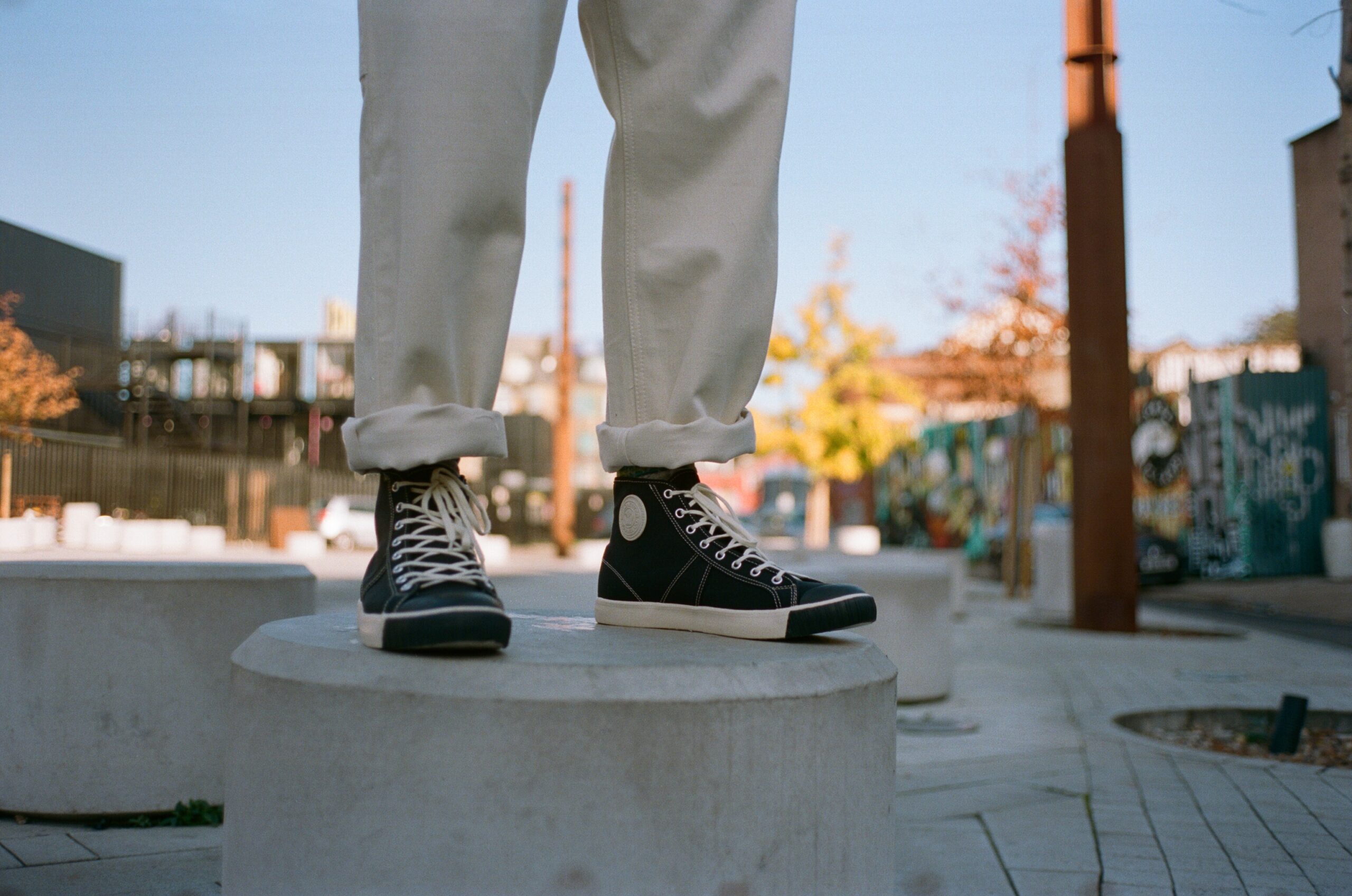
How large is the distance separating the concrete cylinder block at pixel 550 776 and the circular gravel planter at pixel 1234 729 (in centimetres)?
311

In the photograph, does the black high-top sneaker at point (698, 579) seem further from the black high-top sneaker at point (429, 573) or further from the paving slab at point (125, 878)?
the paving slab at point (125, 878)

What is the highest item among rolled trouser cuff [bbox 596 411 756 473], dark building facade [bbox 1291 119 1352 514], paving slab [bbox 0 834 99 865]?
dark building facade [bbox 1291 119 1352 514]

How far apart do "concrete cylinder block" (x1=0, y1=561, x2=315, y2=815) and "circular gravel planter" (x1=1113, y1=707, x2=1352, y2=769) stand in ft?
10.5

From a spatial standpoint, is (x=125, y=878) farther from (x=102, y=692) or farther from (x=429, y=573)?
(x=429, y=573)

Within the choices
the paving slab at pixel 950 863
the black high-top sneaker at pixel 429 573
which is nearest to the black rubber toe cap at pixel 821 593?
the black high-top sneaker at pixel 429 573

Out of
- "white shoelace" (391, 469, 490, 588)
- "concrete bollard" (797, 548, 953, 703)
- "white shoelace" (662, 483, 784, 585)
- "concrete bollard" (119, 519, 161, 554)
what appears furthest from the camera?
"concrete bollard" (119, 519, 161, 554)

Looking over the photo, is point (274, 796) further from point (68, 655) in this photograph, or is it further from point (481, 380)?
point (68, 655)

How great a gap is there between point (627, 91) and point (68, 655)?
72.7 inches

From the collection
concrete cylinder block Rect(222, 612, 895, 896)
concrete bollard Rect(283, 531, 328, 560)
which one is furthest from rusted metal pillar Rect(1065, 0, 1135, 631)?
concrete bollard Rect(283, 531, 328, 560)

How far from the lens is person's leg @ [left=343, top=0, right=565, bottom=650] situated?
1485mm

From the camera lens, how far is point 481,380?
156 centimetres

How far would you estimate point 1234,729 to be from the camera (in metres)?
4.58

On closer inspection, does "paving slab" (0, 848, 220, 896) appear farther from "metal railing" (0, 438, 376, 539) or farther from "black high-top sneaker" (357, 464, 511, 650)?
"metal railing" (0, 438, 376, 539)

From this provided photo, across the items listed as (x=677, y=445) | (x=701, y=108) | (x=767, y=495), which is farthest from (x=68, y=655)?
(x=767, y=495)
